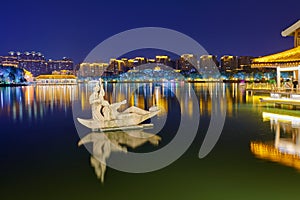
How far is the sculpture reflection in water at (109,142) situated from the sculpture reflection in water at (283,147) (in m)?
2.74

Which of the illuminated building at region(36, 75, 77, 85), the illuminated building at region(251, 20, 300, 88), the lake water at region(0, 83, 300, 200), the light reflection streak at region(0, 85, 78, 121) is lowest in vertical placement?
the lake water at region(0, 83, 300, 200)

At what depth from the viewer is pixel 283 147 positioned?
8375 millimetres

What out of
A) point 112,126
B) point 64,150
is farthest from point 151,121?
point 64,150

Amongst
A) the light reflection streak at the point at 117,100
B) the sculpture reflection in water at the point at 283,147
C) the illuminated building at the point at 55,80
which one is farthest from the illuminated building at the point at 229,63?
the sculpture reflection in water at the point at 283,147

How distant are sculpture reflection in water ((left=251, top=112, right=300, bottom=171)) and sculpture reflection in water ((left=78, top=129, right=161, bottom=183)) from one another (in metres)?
2.74

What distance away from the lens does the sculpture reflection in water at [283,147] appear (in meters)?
7.29

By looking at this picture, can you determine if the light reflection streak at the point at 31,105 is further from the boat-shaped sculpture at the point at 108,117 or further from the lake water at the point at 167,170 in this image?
the lake water at the point at 167,170

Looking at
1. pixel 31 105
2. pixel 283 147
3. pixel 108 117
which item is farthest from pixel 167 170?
pixel 31 105

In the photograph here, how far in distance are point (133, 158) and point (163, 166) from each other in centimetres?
83

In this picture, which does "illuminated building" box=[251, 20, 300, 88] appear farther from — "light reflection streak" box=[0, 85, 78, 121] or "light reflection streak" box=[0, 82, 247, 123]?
"light reflection streak" box=[0, 85, 78, 121]

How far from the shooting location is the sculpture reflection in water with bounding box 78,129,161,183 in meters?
7.50

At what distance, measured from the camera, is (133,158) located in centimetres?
769

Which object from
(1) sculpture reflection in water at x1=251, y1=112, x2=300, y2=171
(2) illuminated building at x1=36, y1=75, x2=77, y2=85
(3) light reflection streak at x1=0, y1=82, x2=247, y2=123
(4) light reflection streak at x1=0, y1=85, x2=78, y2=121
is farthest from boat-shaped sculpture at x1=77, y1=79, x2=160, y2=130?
(2) illuminated building at x1=36, y1=75, x2=77, y2=85

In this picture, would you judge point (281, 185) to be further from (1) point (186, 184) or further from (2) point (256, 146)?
(2) point (256, 146)
